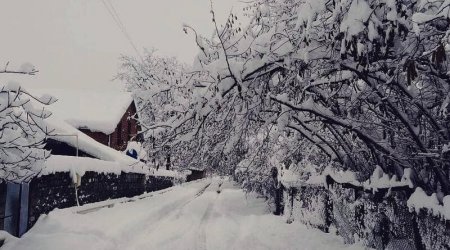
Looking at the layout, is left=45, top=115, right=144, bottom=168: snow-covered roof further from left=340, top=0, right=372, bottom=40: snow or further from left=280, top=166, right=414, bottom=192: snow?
left=340, top=0, right=372, bottom=40: snow

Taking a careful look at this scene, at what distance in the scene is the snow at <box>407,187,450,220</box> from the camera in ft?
15.1

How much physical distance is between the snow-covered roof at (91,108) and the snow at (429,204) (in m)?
21.8

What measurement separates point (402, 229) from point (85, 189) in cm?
1154

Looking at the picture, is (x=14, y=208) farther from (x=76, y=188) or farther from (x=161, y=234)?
(x=76, y=188)

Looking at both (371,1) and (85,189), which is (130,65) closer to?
(85,189)

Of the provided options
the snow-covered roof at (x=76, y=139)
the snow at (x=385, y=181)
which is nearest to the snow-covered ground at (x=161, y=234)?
the snow at (x=385, y=181)

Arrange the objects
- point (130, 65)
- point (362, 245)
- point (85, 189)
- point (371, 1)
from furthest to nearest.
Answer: point (130, 65), point (85, 189), point (362, 245), point (371, 1)

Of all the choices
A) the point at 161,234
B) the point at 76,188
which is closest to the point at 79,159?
the point at 76,188

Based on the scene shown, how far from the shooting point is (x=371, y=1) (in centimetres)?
338

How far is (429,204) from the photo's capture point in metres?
5.07

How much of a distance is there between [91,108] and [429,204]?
26.1 meters

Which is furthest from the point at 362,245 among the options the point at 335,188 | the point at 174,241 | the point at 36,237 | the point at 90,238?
the point at 36,237

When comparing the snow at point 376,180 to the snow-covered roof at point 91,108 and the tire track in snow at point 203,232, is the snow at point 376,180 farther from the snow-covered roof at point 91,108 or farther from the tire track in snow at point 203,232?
the snow-covered roof at point 91,108

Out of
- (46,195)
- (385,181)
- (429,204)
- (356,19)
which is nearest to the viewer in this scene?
(356,19)
